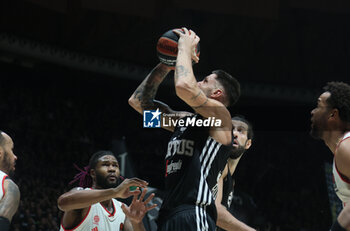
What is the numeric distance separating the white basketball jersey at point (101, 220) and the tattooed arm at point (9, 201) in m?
1.22

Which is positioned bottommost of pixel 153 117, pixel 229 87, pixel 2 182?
pixel 2 182

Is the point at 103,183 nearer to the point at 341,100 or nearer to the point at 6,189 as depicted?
the point at 6,189

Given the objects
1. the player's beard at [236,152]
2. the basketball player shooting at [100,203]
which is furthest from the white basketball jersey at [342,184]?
the player's beard at [236,152]

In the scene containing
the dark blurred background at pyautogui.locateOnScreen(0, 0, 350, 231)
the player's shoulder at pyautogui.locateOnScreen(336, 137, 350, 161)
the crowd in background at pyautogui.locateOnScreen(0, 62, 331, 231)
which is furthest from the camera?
the dark blurred background at pyautogui.locateOnScreen(0, 0, 350, 231)

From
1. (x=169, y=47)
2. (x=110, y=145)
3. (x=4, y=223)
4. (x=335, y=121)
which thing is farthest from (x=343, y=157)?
(x=110, y=145)

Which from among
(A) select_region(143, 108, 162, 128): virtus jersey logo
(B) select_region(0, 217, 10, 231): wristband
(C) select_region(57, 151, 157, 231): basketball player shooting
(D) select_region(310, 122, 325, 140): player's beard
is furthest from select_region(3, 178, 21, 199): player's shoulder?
(D) select_region(310, 122, 325, 140): player's beard

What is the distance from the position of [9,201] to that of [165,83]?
46.3 feet

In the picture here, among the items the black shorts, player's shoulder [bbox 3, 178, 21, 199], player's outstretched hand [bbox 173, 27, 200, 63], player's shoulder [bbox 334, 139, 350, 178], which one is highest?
player's outstretched hand [bbox 173, 27, 200, 63]

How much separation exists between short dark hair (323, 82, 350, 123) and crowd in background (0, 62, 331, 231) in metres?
10.0

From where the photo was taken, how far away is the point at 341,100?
3.52 metres

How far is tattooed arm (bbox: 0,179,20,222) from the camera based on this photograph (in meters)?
3.40

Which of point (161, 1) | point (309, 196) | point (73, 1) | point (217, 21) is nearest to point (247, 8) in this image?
point (217, 21)

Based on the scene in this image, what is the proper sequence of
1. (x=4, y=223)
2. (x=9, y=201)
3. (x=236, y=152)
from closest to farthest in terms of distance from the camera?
(x=4, y=223) → (x=9, y=201) → (x=236, y=152)

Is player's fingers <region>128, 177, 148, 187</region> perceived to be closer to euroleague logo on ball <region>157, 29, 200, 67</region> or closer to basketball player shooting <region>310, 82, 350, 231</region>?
euroleague logo on ball <region>157, 29, 200, 67</region>
